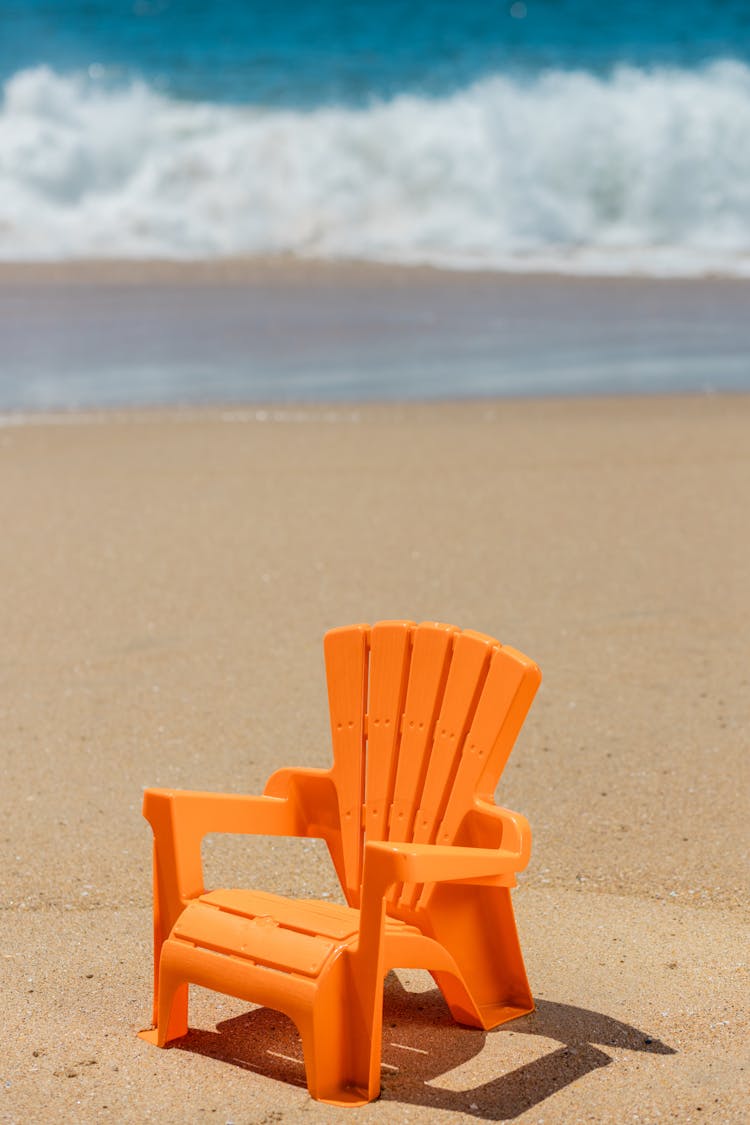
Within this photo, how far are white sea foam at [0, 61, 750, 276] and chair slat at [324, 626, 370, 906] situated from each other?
16203 mm

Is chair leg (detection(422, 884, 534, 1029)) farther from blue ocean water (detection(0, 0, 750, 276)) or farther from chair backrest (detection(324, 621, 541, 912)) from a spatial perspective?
blue ocean water (detection(0, 0, 750, 276))

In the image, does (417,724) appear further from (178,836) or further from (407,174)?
(407,174)

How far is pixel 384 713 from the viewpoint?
3.61 meters

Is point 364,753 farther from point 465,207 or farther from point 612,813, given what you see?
point 465,207

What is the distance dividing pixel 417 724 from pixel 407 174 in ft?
68.4

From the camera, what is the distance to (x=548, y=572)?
23.1 feet

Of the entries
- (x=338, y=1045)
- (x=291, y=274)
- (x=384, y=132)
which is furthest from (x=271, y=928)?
(x=384, y=132)

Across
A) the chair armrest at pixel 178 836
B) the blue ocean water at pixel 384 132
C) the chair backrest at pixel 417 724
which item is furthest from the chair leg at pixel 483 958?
the blue ocean water at pixel 384 132

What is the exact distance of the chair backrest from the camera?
3.41 m

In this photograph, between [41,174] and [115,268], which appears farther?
[41,174]

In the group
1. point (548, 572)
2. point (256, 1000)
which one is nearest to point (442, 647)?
point (256, 1000)

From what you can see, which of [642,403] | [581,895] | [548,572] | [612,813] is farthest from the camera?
[642,403]

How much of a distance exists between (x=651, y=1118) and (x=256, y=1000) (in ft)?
2.63

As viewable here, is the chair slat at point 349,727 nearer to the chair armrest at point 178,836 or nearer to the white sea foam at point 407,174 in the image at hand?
the chair armrest at point 178,836
